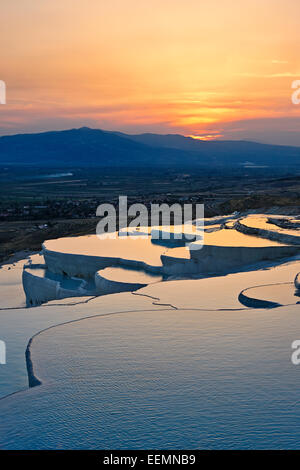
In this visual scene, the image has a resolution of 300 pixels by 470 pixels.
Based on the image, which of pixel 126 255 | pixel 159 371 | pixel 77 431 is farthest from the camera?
pixel 126 255

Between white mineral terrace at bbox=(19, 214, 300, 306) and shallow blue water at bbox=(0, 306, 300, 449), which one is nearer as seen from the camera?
shallow blue water at bbox=(0, 306, 300, 449)

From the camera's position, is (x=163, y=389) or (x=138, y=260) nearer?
(x=163, y=389)

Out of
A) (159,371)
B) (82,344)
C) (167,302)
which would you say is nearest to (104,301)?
(167,302)

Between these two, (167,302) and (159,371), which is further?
(167,302)

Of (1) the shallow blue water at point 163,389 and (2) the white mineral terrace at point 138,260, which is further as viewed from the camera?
(2) the white mineral terrace at point 138,260

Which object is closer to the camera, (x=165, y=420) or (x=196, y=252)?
(x=165, y=420)
